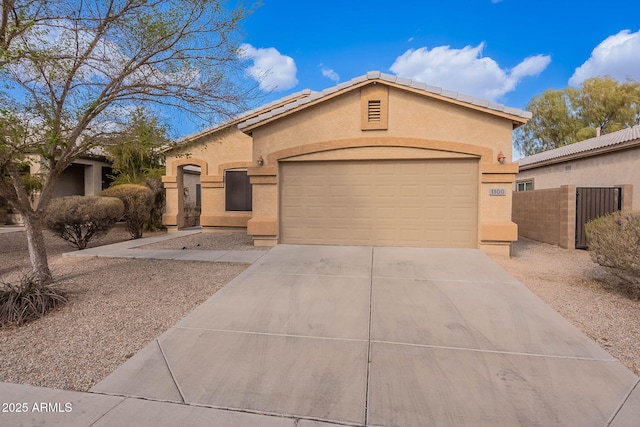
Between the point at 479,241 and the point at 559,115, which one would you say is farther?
the point at 559,115

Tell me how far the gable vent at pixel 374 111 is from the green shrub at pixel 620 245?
5.22m

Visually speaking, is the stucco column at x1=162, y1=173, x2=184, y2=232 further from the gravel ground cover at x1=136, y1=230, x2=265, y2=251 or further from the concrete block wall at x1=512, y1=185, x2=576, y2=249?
the concrete block wall at x1=512, y1=185, x2=576, y2=249

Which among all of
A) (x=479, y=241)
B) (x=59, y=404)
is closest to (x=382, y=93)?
(x=479, y=241)

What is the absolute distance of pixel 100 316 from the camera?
477 centimetres

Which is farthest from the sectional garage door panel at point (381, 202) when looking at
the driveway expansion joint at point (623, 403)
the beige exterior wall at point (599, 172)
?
the beige exterior wall at point (599, 172)

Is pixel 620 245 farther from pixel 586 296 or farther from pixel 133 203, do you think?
pixel 133 203

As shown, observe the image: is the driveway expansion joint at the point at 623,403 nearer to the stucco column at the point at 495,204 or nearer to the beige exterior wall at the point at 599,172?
the stucco column at the point at 495,204

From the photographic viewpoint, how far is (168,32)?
6070 millimetres

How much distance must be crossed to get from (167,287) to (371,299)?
11.7ft

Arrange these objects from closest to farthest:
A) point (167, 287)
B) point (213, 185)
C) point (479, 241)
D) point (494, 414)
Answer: point (494, 414) < point (167, 287) < point (479, 241) < point (213, 185)

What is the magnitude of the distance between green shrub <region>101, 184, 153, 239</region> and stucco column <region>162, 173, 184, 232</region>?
1.58 metres

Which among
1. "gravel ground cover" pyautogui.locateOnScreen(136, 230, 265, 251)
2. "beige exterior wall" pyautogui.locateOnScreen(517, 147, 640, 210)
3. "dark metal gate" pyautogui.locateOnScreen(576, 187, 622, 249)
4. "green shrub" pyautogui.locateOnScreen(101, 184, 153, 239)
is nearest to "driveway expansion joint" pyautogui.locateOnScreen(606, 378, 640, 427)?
"gravel ground cover" pyautogui.locateOnScreen(136, 230, 265, 251)

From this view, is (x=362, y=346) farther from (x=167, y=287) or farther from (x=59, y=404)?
(x=167, y=287)

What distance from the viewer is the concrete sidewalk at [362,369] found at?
2.76m
